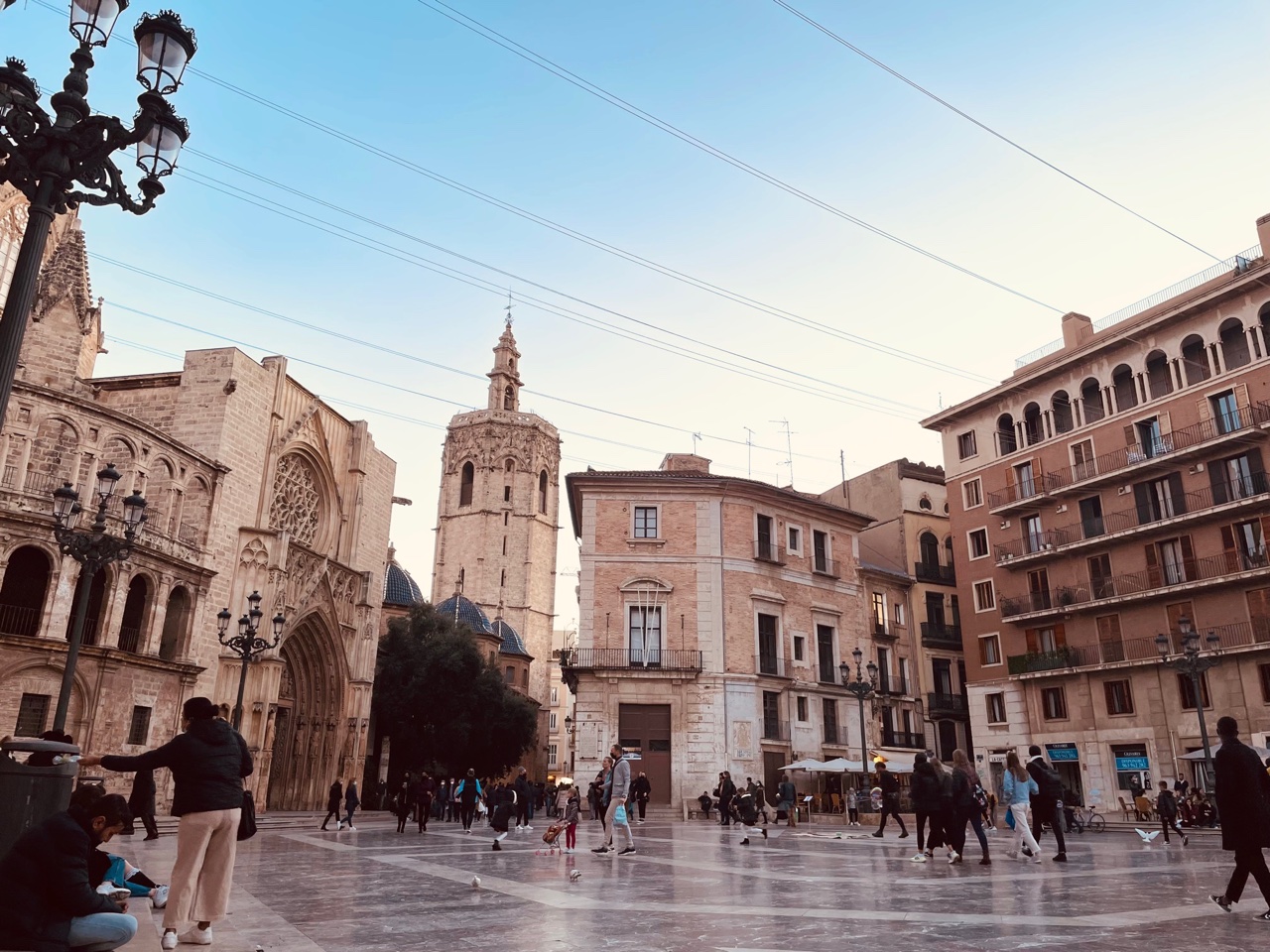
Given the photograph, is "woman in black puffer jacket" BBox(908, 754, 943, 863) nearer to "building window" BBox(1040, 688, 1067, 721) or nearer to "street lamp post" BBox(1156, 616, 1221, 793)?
"street lamp post" BBox(1156, 616, 1221, 793)

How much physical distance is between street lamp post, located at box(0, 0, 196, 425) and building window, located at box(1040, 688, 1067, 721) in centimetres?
3359

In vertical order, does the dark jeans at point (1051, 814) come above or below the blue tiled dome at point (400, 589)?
below

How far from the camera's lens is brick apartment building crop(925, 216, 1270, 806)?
1123 inches

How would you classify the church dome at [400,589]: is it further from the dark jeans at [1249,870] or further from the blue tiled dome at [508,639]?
the dark jeans at [1249,870]

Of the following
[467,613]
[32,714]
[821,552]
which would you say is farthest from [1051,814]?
[467,613]

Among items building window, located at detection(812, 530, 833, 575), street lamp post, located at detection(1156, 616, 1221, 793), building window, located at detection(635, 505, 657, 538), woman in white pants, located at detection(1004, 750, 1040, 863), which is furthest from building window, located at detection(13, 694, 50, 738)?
street lamp post, located at detection(1156, 616, 1221, 793)

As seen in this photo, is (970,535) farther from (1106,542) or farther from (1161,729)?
(1161,729)

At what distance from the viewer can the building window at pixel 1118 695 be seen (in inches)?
1208

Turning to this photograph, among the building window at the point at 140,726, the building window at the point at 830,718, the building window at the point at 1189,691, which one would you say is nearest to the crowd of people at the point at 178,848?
the building window at the point at 140,726

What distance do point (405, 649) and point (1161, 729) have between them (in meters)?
30.0

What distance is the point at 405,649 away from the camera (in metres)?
40.9

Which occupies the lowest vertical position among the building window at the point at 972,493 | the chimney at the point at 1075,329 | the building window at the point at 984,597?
the building window at the point at 984,597

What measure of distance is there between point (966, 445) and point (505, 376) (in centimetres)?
4956

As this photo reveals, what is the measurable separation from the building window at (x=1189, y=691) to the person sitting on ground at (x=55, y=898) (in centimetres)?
3191
